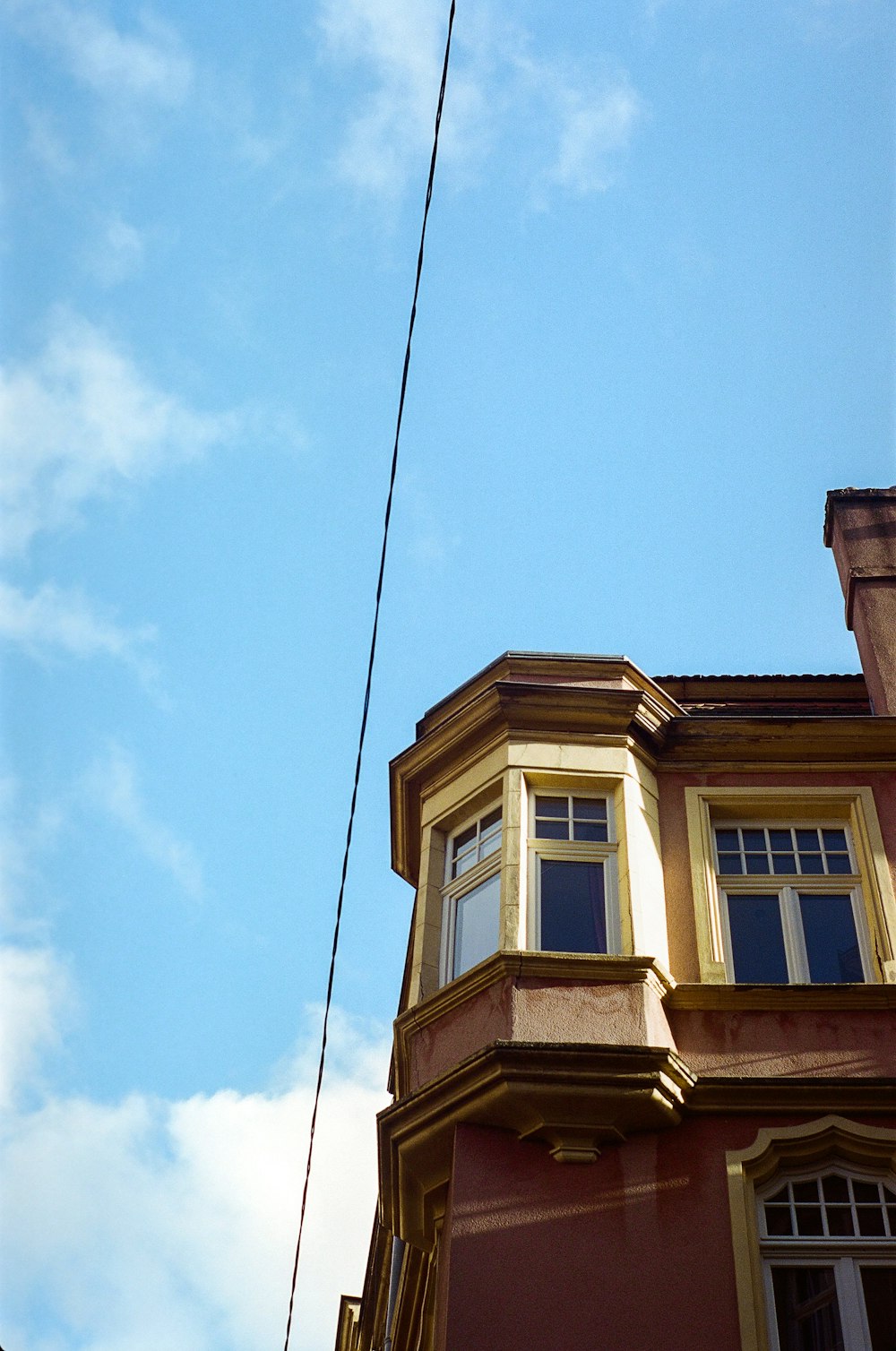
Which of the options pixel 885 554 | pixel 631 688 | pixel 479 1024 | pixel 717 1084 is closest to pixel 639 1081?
pixel 717 1084

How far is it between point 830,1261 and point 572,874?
154 inches

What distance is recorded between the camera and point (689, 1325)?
10633mm

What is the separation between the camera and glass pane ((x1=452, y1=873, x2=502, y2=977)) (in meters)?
13.6

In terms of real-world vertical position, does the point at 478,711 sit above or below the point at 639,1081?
above

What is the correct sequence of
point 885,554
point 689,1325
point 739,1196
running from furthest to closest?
point 885,554 → point 739,1196 → point 689,1325

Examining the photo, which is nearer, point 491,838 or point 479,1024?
point 479,1024

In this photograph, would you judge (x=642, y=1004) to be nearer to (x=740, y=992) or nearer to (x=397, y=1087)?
(x=740, y=992)

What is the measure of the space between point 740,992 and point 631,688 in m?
3.43

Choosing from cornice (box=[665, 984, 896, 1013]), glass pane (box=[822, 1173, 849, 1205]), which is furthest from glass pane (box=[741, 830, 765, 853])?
glass pane (box=[822, 1173, 849, 1205])

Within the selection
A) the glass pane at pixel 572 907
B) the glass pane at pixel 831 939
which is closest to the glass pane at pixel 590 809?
the glass pane at pixel 572 907

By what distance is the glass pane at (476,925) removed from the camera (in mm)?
13609

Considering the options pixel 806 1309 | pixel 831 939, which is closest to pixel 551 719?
pixel 831 939

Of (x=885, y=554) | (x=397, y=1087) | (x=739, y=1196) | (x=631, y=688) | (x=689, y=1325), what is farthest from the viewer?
(x=885, y=554)

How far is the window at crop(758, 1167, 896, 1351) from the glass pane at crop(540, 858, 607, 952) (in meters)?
2.55
